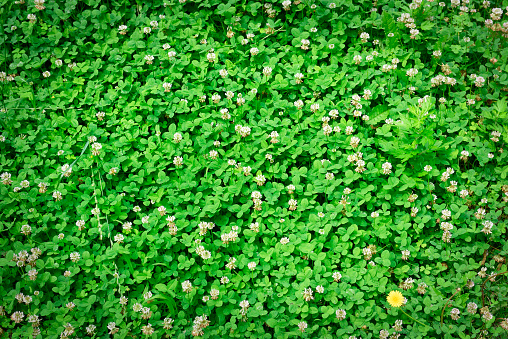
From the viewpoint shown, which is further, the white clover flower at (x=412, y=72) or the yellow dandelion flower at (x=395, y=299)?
the white clover flower at (x=412, y=72)

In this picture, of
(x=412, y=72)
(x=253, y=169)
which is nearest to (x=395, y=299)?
(x=253, y=169)

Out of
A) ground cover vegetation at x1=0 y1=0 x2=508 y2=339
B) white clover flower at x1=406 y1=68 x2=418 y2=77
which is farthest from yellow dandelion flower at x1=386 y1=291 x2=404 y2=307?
white clover flower at x1=406 y1=68 x2=418 y2=77

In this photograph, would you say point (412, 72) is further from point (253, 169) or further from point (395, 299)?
point (395, 299)

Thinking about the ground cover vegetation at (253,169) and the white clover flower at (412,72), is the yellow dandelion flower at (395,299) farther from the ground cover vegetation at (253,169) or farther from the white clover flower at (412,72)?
the white clover flower at (412,72)

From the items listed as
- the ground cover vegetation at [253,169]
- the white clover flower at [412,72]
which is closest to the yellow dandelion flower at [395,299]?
the ground cover vegetation at [253,169]

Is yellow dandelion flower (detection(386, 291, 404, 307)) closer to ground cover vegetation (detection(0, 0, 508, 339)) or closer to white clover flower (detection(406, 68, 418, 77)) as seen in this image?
ground cover vegetation (detection(0, 0, 508, 339))
